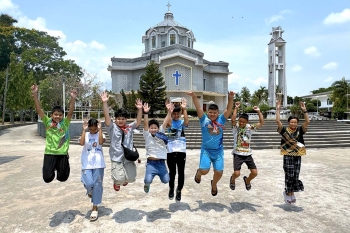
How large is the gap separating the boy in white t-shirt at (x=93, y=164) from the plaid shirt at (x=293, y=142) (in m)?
3.15

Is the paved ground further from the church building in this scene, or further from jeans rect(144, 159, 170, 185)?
the church building

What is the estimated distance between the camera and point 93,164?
3936mm

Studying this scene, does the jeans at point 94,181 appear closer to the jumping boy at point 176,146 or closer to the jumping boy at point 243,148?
the jumping boy at point 176,146

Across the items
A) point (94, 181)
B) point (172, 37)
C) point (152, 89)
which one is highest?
point (172, 37)

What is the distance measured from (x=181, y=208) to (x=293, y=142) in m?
2.25

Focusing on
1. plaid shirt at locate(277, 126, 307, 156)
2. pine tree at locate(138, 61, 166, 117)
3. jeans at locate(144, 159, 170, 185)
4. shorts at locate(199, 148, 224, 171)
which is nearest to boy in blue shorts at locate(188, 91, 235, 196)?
shorts at locate(199, 148, 224, 171)

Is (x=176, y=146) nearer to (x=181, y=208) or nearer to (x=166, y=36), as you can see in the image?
(x=181, y=208)

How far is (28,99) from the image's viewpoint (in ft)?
99.7

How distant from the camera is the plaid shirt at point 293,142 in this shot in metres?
4.45

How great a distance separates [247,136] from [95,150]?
2639 millimetres

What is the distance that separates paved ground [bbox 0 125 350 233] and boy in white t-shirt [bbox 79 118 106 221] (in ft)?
1.14

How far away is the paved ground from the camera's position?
11.9 ft

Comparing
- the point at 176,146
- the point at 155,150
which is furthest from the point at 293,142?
the point at 155,150

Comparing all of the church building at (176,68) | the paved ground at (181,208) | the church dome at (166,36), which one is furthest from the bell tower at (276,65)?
the paved ground at (181,208)
